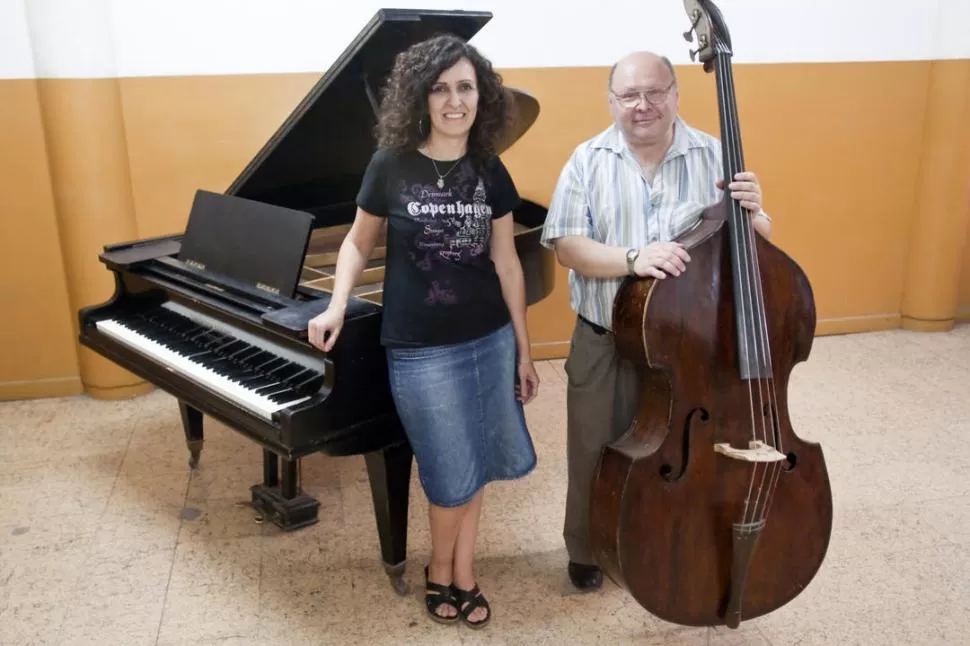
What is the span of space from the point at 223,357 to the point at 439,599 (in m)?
0.87

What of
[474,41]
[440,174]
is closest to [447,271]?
[440,174]

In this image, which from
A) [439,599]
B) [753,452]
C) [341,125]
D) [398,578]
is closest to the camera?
[753,452]

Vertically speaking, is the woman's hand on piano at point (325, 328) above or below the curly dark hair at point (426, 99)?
below

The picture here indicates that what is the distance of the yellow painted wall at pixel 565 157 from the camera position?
12.1ft

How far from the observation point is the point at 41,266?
149 inches

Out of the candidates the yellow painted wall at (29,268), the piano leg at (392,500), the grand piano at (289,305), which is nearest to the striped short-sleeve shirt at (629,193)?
the grand piano at (289,305)

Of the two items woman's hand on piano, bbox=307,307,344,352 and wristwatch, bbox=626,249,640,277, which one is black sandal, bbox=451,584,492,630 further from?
wristwatch, bbox=626,249,640,277

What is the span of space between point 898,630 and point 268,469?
1.89 meters

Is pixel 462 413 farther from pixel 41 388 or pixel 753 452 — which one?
pixel 41 388

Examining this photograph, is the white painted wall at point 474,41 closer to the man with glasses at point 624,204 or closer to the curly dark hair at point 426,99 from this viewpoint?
the curly dark hair at point 426,99

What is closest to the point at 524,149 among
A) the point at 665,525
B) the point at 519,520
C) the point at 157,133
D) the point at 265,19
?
the point at 265,19

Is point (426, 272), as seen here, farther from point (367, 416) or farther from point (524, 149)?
point (524, 149)

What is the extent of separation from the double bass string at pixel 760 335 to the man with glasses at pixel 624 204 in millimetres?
64

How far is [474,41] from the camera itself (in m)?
3.86
